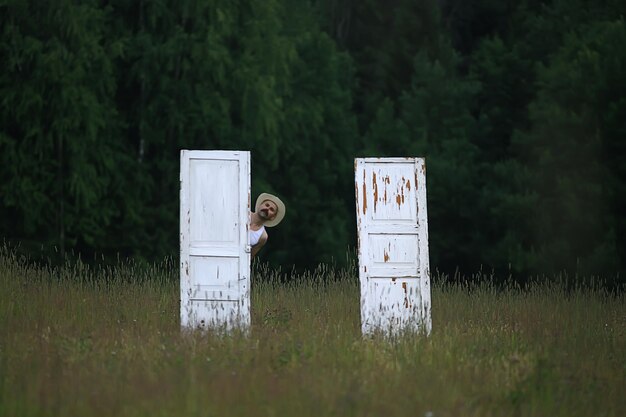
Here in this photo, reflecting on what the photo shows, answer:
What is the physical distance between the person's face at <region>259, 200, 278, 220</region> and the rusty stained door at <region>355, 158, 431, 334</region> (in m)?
1.49

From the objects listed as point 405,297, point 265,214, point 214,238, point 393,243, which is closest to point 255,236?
point 265,214

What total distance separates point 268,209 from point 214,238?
1.63 metres

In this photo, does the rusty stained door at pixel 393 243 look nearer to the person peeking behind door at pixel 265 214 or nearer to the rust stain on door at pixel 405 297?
the rust stain on door at pixel 405 297

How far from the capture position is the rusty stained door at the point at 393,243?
1250cm

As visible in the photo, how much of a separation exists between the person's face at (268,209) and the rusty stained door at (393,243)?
1486 millimetres

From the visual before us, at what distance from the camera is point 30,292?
14039 millimetres

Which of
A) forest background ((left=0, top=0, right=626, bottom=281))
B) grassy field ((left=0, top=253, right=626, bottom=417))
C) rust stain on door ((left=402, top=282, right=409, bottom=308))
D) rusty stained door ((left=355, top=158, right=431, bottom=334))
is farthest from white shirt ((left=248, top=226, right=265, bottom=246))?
forest background ((left=0, top=0, right=626, bottom=281))

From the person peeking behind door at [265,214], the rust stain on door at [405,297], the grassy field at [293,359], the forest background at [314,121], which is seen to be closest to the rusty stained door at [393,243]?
the rust stain on door at [405,297]

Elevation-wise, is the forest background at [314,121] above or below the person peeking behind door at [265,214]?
above

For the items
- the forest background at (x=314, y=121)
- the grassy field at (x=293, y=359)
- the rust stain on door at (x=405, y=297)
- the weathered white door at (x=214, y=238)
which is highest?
the forest background at (x=314, y=121)

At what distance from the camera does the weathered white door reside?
39.9 feet

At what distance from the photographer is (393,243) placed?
41.3 feet

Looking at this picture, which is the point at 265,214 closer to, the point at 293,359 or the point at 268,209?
the point at 268,209

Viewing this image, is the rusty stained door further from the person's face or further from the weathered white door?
the person's face
